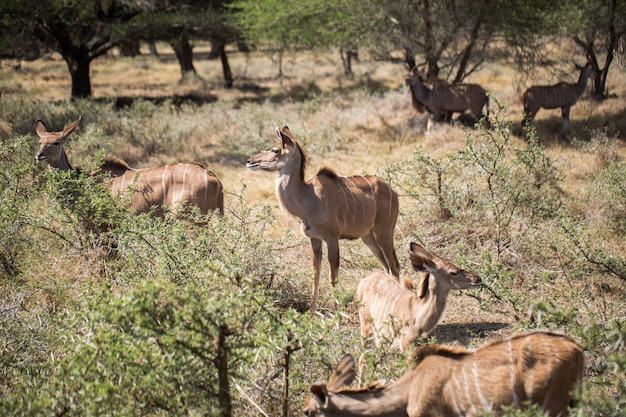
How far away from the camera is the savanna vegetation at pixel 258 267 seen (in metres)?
3.50

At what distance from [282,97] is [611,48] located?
898 centimetres

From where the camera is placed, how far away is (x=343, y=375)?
3682 millimetres

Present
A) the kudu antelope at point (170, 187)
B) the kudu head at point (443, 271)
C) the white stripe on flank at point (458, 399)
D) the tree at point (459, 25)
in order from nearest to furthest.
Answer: the white stripe on flank at point (458, 399) < the kudu head at point (443, 271) < the kudu antelope at point (170, 187) < the tree at point (459, 25)

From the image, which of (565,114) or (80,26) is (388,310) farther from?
(80,26)

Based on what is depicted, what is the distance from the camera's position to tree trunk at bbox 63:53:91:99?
17292 millimetres

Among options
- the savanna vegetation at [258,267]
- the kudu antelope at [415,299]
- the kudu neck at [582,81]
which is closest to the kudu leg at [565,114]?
the savanna vegetation at [258,267]

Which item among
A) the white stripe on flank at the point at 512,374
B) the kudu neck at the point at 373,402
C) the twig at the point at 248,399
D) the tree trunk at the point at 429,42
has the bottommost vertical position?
the twig at the point at 248,399

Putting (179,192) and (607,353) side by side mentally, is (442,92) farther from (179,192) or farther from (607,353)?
(607,353)

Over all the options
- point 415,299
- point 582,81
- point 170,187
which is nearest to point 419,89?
point 582,81

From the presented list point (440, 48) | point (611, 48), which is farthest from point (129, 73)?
point (611, 48)

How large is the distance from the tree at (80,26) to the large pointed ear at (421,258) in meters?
12.7

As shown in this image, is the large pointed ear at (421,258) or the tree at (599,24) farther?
the tree at (599,24)

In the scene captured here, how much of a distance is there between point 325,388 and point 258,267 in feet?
6.85

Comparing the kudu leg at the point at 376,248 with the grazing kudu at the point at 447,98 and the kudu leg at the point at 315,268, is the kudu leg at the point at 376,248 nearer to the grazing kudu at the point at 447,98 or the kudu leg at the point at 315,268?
the kudu leg at the point at 315,268
